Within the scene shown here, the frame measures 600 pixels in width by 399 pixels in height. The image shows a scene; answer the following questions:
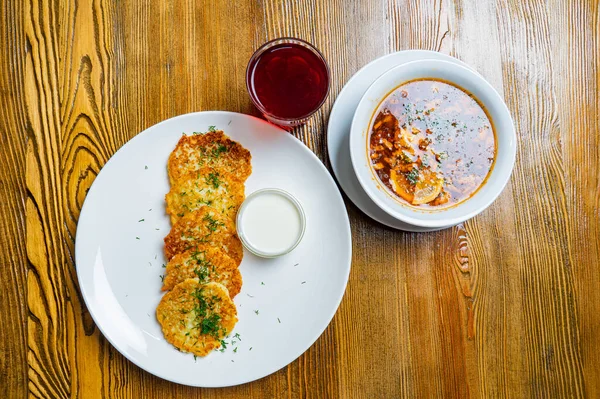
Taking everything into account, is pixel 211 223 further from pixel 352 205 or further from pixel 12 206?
pixel 12 206

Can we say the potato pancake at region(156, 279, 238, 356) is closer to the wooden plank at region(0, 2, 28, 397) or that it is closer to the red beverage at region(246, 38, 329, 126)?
the wooden plank at region(0, 2, 28, 397)

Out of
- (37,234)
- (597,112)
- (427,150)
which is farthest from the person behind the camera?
(597,112)

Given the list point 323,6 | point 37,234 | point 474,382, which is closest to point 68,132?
point 37,234

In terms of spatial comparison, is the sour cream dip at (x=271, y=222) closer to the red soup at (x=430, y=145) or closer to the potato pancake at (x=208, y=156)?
the potato pancake at (x=208, y=156)

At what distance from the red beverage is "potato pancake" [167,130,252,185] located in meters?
0.19

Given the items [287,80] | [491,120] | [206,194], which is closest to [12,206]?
[206,194]

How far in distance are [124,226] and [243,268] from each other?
0.47m

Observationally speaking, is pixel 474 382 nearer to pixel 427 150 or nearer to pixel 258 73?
pixel 427 150

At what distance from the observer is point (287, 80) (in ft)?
5.75

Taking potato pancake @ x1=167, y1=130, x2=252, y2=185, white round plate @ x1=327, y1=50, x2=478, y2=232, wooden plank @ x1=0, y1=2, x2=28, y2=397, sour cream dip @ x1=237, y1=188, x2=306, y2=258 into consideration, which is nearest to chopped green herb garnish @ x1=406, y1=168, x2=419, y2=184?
white round plate @ x1=327, y1=50, x2=478, y2=232

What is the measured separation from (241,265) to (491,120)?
41.2 inches

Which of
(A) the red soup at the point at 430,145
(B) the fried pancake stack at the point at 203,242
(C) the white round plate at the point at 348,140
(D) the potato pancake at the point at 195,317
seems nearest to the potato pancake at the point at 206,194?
(B) the fried pancake stack at the point at 203,242

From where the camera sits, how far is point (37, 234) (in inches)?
74.6

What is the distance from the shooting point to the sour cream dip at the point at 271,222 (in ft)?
5.86
